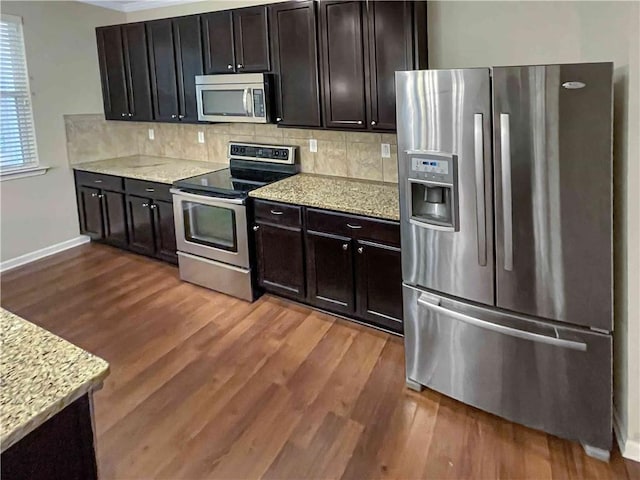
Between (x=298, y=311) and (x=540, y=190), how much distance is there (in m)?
2.08

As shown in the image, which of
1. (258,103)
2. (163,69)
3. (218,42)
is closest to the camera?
(258,103)

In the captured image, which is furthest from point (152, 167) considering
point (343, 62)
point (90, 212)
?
point (343, 62)

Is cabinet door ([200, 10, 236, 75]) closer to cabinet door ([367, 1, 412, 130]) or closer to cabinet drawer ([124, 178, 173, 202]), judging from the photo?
cabinet drawer ([124, 178, 173, 202])

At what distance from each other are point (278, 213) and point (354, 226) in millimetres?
643

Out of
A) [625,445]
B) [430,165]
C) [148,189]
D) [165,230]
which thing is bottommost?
[625,445]

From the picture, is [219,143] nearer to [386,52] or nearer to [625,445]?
[386,52]

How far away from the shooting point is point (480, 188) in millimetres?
2146

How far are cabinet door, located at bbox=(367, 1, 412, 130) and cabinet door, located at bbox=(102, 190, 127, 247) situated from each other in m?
2.73

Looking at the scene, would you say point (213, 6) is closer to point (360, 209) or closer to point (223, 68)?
point (223, 68)

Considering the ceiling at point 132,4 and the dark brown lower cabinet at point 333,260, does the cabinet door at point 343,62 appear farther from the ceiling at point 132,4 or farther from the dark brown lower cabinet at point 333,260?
the ceiling at point 132,4

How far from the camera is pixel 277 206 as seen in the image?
3520mm

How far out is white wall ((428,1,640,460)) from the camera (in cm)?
195

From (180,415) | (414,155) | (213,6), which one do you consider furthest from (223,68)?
(180,415)

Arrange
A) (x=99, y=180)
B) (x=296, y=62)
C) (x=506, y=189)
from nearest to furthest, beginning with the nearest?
(x=506, y=189), (x=296, y=62), (x=99, y=180)
